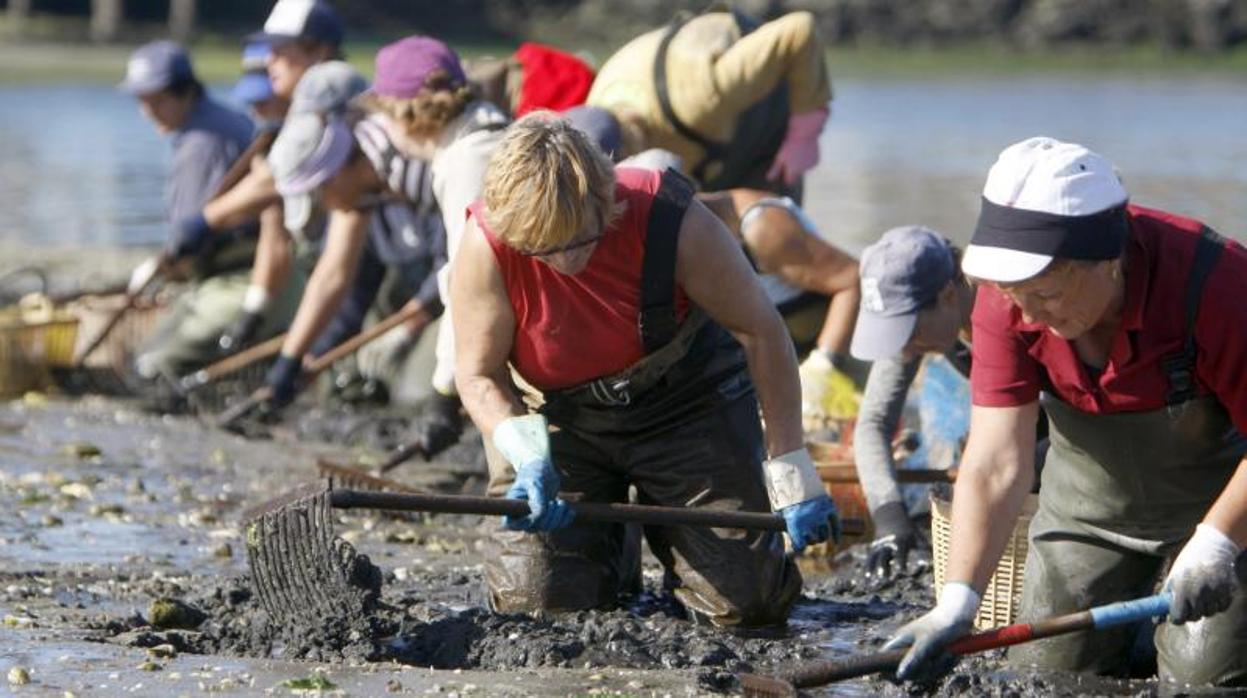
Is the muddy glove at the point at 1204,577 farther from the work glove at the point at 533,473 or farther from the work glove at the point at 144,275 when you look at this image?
the work glove at the point at 144,275

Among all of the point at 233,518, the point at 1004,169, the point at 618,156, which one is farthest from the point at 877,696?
the point at 233,518

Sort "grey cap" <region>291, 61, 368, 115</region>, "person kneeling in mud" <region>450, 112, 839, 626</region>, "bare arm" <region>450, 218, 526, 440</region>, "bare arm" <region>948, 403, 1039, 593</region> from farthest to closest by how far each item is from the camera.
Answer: "grey cap" <region>291, 61, 368, 115</region>, "bare arm" <region>450, 218, 526, 440</region>, "person kneeling in mud" <region>450, 112, 839, 626</region>, "bare arm" <region>948, 403, 1039, 593</region>

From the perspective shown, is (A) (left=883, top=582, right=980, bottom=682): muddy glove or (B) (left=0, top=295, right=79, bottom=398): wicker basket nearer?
(A) (left=883, top=582, right=980, bottom=682): muddy glove

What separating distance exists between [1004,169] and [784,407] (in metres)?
1.22

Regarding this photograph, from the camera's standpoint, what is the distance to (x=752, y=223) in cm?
755

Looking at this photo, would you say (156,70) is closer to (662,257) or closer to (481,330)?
(481,330)

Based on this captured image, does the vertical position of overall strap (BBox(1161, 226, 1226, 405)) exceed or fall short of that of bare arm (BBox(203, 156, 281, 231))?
it exceeds it

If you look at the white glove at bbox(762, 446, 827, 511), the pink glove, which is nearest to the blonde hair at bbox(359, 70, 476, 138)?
the pink glove

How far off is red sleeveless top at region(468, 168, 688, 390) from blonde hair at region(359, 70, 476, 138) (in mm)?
1621

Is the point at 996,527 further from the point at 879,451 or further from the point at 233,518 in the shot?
the point at 233,518

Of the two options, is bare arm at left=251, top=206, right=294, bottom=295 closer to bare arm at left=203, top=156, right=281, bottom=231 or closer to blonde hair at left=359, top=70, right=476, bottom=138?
bare arm at left=203, top=156, right=281, bottom=231

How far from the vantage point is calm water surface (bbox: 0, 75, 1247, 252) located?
17.2 meters

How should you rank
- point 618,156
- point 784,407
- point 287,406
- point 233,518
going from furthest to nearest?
point 287,406
point 233,518
point 618,156
point 784,407

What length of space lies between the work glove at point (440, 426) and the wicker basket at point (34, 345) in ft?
9.83
